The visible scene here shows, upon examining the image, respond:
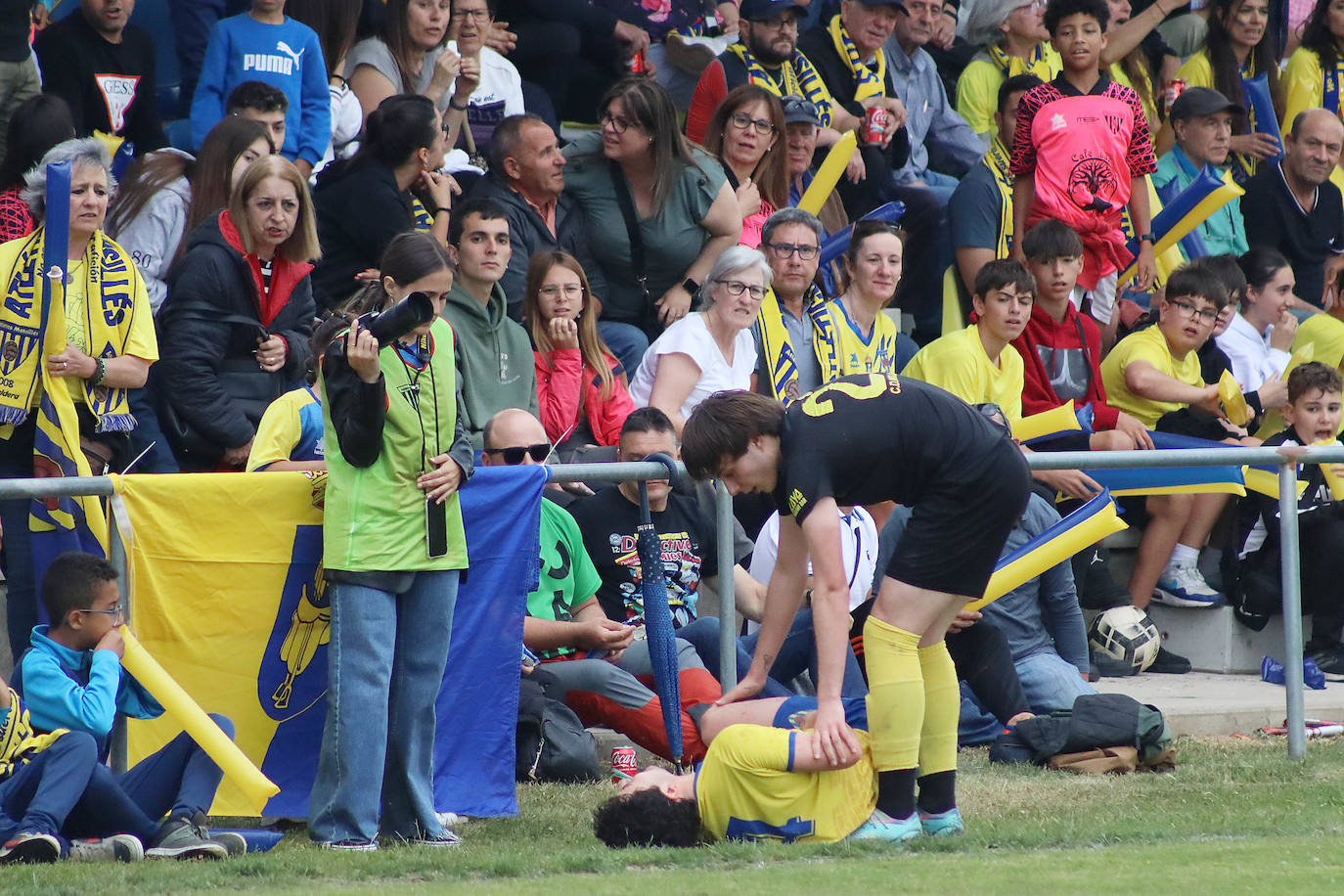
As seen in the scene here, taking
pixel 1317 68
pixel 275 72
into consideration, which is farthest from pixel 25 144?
pixel 1317 68

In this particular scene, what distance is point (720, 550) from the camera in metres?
6.35

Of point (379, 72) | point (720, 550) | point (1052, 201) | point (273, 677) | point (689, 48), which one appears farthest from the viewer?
point (689, 48)

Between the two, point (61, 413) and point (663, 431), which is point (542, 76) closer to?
point (663, 431)

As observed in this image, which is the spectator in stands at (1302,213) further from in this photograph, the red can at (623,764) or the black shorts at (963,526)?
the black shorts at (963,526)

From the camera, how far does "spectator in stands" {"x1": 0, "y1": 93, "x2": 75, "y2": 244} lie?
7.34 meters

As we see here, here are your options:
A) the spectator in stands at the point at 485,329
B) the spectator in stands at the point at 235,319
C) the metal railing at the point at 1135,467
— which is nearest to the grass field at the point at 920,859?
the metal railing at the point at 1135,467

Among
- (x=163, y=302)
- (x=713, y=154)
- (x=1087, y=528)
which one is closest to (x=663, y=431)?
(x=1087, y=528)

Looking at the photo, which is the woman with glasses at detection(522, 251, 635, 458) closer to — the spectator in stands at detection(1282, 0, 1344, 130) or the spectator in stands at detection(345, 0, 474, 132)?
the spectator in stands at detection(345, 0, 474, 132)

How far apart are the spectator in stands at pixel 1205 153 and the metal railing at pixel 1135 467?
4.42 metres

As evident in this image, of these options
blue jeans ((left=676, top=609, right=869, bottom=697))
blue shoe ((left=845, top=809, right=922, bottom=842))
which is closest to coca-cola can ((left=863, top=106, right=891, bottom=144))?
blue jeans ((left=676, top=609, right=869, bottom=697))

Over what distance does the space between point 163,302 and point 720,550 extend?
2642 millimetres

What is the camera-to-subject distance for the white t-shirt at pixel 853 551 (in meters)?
6.92

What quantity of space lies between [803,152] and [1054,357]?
186 centimetres

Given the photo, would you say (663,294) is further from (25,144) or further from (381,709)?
(381,709)
